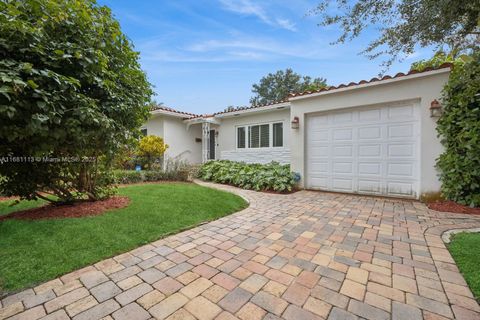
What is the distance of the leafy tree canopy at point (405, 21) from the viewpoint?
3461 mm

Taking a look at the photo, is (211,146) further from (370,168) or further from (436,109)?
(436,109)

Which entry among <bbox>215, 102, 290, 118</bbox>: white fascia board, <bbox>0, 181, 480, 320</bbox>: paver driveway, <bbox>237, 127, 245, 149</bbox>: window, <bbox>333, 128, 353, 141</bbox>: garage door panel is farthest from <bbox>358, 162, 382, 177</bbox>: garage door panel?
<bbox>237, 127, 245, 149</bbox>: window

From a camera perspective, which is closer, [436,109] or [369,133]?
[436,109]

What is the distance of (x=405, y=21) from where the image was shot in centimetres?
394

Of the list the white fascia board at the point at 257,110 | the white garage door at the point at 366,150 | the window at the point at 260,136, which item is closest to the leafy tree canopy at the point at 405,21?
the white garage door at the point at 366,150

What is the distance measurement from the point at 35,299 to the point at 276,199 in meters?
4.86

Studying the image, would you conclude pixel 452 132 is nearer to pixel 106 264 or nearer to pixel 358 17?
pixel 358 17

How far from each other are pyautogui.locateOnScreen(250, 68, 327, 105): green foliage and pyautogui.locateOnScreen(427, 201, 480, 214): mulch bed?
27.5 metres

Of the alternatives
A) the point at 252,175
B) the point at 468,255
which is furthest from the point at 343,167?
the point at 468,255

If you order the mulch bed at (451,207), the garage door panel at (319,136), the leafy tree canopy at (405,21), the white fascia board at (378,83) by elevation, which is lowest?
the mulch bed at (451,207)

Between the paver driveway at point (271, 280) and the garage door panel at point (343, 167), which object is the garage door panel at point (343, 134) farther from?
the paver driveway at point (271, 280)

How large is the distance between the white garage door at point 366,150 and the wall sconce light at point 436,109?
0.37 metres

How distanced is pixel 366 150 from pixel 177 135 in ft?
27.9

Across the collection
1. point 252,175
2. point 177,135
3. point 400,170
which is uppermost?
point 177,135
